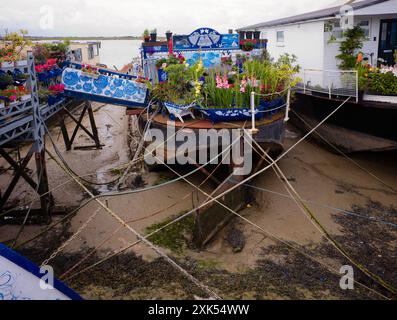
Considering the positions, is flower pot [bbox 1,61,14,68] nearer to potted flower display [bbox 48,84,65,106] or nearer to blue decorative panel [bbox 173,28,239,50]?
potted flower display [bbox 48,84,65,106]

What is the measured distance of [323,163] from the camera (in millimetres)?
12438

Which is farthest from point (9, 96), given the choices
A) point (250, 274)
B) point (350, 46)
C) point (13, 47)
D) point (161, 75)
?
point (350, 46)

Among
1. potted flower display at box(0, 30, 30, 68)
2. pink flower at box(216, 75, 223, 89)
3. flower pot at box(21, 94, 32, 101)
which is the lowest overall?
flower pot at box(21, 94, 32, 101)

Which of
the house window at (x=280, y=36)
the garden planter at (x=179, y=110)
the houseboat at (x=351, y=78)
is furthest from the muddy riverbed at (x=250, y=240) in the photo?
the house window at (x=280, y=36)

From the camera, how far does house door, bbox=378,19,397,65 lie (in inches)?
509

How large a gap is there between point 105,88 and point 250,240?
6059mm

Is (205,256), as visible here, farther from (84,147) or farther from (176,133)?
(84,147)

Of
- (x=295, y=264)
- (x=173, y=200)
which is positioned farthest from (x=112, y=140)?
(x=295, y=264)

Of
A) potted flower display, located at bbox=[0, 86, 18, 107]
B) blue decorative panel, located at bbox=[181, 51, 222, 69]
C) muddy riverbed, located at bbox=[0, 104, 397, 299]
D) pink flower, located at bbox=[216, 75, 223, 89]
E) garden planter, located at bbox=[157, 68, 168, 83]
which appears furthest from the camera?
blue decorative panel, located at bbox=[181, 51, 222, 69]

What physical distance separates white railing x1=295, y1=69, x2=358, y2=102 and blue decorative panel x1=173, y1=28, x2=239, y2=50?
2.83 m

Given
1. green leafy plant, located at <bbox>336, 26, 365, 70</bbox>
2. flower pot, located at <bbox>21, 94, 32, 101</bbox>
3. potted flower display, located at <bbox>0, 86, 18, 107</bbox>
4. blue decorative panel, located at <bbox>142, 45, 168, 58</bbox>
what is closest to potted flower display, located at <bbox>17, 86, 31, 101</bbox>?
flower pot, located at <bbox>21, 94, 32, 101</bbox>

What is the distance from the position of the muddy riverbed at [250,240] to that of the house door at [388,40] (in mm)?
3871

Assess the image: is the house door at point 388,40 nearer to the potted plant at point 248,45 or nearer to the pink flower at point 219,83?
the potted plant at point 248,45

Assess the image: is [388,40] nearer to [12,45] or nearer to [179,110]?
[179,110]
